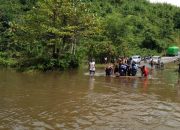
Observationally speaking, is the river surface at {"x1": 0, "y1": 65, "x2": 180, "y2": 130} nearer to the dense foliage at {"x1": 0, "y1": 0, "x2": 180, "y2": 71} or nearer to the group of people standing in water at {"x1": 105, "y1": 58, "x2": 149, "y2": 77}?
the group of people standing in water at {"x1": 105, "y1": 58, "x2": 149, "y2": 77}

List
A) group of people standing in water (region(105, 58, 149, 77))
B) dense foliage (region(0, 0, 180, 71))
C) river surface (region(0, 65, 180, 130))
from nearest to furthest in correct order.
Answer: river surface (region(0, 65, 180, 130)), group of people standing in water (region(105, 58, 149, 77)), dense foliage (region(0, 0, 180, 71))

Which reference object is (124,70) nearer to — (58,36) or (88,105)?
(58,36)

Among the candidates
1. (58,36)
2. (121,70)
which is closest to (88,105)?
(121,70)

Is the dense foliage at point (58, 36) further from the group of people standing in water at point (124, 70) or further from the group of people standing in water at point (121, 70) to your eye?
the group of people standing in water at point (124, 70)

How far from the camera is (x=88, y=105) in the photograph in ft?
59.5

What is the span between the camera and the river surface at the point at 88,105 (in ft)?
46.9

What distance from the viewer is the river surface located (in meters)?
14.3

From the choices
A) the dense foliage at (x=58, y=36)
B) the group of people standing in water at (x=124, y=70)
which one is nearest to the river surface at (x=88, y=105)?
the group of people standing in water at (x=124, y=70)

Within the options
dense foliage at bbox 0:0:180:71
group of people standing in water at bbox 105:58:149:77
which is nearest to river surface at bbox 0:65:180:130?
group of people standing in water at bbox 105:58:149:77

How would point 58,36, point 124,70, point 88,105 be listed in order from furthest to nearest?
point 58,36, point 124,70, point 88,105

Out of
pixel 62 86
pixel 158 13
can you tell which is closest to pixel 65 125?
pixel 62 86

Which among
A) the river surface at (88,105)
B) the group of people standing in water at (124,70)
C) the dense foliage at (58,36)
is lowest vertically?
the river surface at (88,105)

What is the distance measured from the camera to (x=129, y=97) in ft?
68.7

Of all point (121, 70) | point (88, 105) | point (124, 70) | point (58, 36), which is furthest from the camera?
point (58, 36)
